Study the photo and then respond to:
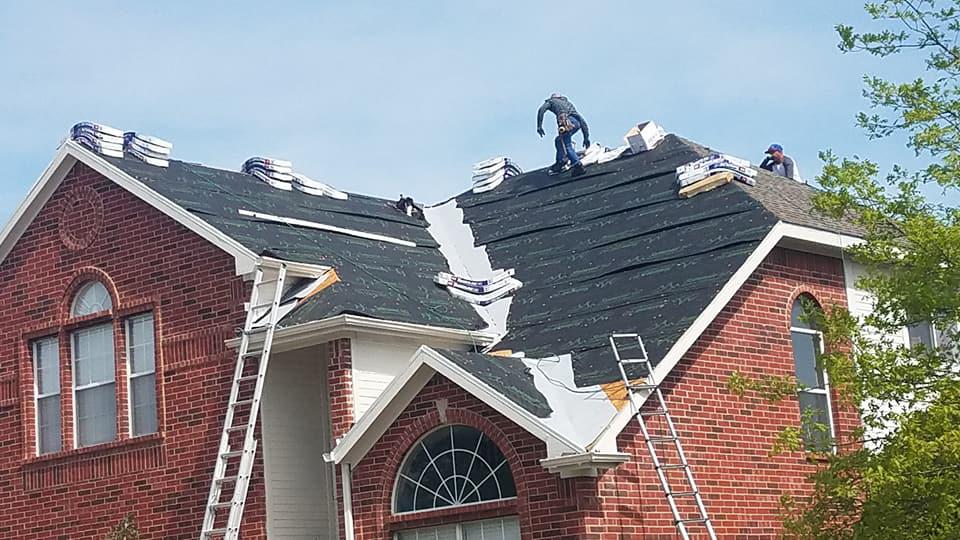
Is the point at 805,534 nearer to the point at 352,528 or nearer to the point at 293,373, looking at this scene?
the point at 352,528

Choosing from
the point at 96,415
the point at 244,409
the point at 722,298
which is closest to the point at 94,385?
the point at 96,415

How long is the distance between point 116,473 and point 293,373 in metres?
2.79

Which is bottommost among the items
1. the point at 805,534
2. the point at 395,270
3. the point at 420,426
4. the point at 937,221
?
the point at 805,534

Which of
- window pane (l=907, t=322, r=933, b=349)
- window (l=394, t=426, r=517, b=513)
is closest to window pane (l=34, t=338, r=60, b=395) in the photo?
window (l=394, t=426, r=517, b=513)

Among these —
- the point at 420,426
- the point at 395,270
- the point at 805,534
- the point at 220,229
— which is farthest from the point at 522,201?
the point at 805,534

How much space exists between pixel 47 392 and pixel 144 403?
6.19 feet

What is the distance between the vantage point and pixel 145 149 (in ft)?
73.7

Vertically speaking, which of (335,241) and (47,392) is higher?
(335,241)

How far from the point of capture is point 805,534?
51.3ft

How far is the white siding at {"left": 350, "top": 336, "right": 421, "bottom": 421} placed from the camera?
1859cm

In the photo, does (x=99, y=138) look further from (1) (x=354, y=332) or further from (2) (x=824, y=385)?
(2) (x=824, y=385)

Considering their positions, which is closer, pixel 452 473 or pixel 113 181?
pixel 452 473

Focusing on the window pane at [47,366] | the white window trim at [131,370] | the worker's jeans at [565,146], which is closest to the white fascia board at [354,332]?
the white window trim at [131,370]

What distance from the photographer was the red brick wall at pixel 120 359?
1967cm
